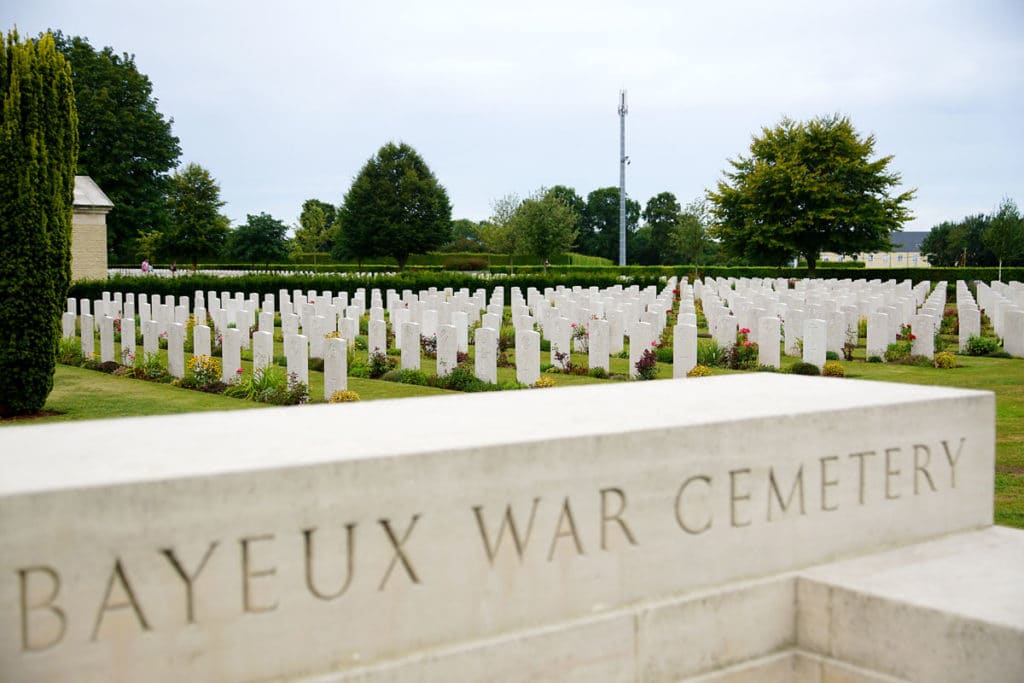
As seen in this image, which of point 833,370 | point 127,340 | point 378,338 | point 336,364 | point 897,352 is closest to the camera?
point 336,364

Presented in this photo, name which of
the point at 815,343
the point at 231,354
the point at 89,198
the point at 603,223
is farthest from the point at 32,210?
the point at 603,223

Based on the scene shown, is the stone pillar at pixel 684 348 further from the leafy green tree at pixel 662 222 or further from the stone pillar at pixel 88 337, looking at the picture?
the leafy green tree at pixel 662 222

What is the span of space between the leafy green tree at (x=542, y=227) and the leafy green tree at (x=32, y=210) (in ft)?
95.9

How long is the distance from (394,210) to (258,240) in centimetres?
871

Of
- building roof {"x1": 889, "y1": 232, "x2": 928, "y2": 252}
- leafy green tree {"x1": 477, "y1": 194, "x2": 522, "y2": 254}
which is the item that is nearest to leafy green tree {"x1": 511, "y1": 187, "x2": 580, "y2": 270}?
leafy green tree {"x1": 477, "y1": 194, "x2": 522, "y2": 254}

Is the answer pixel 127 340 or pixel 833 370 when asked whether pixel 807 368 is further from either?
pixel 127 340

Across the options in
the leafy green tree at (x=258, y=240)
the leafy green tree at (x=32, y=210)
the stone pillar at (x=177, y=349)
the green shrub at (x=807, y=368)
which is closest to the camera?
the leafy green tree at (x=32, y=210)

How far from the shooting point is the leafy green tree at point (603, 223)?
262 ft

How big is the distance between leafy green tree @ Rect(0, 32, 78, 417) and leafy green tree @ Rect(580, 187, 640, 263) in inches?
2781

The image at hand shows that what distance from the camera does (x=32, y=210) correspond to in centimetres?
973

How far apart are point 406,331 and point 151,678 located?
1012 cm

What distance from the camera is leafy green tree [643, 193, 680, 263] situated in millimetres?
74750

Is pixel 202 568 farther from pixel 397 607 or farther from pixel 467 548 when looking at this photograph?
pixel 467 548

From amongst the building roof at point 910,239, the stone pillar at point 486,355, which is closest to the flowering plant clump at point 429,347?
the stone pillar at point 486,355
